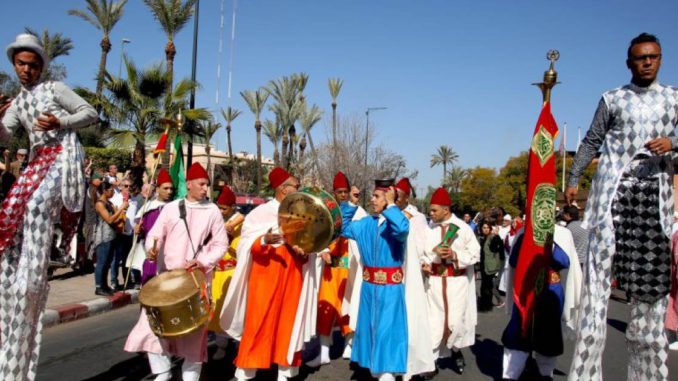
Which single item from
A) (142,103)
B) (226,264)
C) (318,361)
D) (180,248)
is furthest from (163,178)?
(142,103)

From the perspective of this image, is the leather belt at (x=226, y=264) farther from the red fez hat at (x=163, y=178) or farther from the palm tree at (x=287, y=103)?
the palm tree at (x=287, y=103)

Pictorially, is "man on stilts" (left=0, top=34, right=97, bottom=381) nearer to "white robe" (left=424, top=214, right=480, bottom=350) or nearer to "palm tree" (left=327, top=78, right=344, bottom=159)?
"white robe" (left=424, top=214, right=480, bottom=350)

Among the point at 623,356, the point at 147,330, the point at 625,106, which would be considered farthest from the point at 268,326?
the point at 623,356

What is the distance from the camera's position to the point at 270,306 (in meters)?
5.57

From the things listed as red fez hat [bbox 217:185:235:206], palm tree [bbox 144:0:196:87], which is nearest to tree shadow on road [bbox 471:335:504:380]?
red fez hat [bbox 217:185:235:206]

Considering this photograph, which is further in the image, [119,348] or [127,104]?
[127,104]

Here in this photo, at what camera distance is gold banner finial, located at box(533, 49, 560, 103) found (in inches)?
214

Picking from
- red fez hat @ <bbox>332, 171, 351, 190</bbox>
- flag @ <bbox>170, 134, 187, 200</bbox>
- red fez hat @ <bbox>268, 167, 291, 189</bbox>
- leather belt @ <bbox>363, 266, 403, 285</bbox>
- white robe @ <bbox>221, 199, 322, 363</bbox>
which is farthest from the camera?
red fez hat @ <bbox>332, 171, 351, 190</bbox>

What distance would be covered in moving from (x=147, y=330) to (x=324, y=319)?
8.15 ft

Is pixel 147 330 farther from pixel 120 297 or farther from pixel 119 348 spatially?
pixel 120 297

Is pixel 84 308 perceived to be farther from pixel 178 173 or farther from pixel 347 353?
pixel 347 353

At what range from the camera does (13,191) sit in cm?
401

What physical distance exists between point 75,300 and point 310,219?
5.76 m

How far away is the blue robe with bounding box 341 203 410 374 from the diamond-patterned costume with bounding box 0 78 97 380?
8.84 ft
